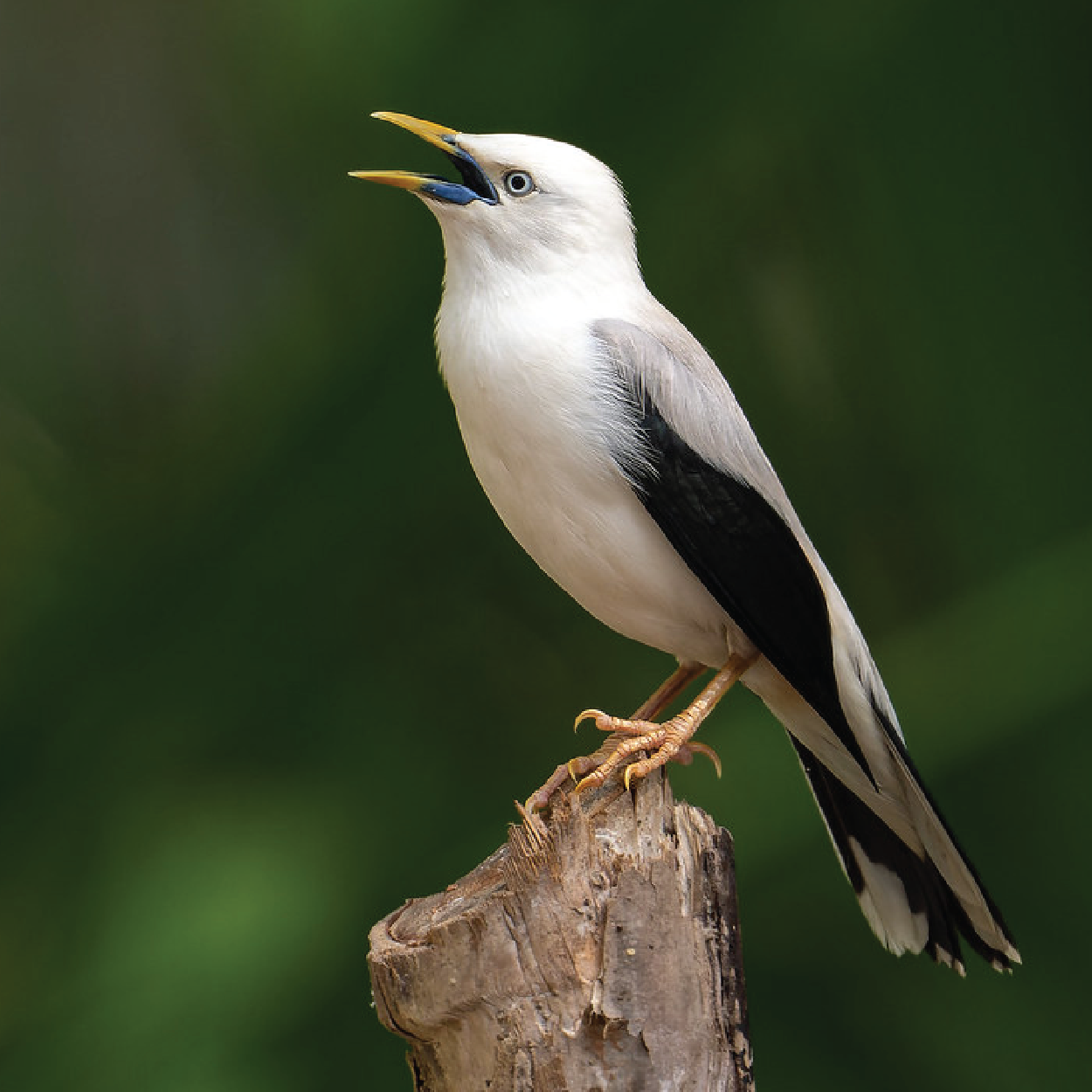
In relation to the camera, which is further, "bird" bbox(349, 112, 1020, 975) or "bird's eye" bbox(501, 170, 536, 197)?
"bird's eye" bbox(501, 170, 536, 197)

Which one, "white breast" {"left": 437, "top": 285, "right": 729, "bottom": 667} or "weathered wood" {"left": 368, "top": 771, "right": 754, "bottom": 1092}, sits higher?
"white breast" {"left": 437, "top": 285, "right": 729, "bottom": 667}

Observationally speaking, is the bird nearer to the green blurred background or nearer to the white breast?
the white breast

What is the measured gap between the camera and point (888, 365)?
4305mm

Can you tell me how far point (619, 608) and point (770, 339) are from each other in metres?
1.70

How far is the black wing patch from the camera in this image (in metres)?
2.78

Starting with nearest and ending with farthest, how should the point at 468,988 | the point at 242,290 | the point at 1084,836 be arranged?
1. the point at 468,988
2. the point at 1084,836
3. the point at 242,290

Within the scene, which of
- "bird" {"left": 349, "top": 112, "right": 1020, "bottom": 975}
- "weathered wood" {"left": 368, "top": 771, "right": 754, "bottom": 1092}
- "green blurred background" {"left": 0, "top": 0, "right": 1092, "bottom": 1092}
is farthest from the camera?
"green blurred background" {"left": 0, "top": 0, "right": 1092, "bottom": 1092}

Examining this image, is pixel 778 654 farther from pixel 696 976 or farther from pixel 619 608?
pixel 696 976

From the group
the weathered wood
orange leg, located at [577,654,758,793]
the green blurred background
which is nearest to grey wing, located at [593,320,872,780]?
orange leg, located at [577,654,758,793]

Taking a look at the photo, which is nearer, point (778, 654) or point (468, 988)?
point (468, 988)

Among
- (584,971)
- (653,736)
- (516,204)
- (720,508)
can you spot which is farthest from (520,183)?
(584,971)

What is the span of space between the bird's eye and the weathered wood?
1299 mm

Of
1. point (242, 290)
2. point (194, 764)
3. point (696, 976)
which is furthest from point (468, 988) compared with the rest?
point (242, 290)

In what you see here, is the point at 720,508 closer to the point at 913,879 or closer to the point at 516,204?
the point at 516,204
